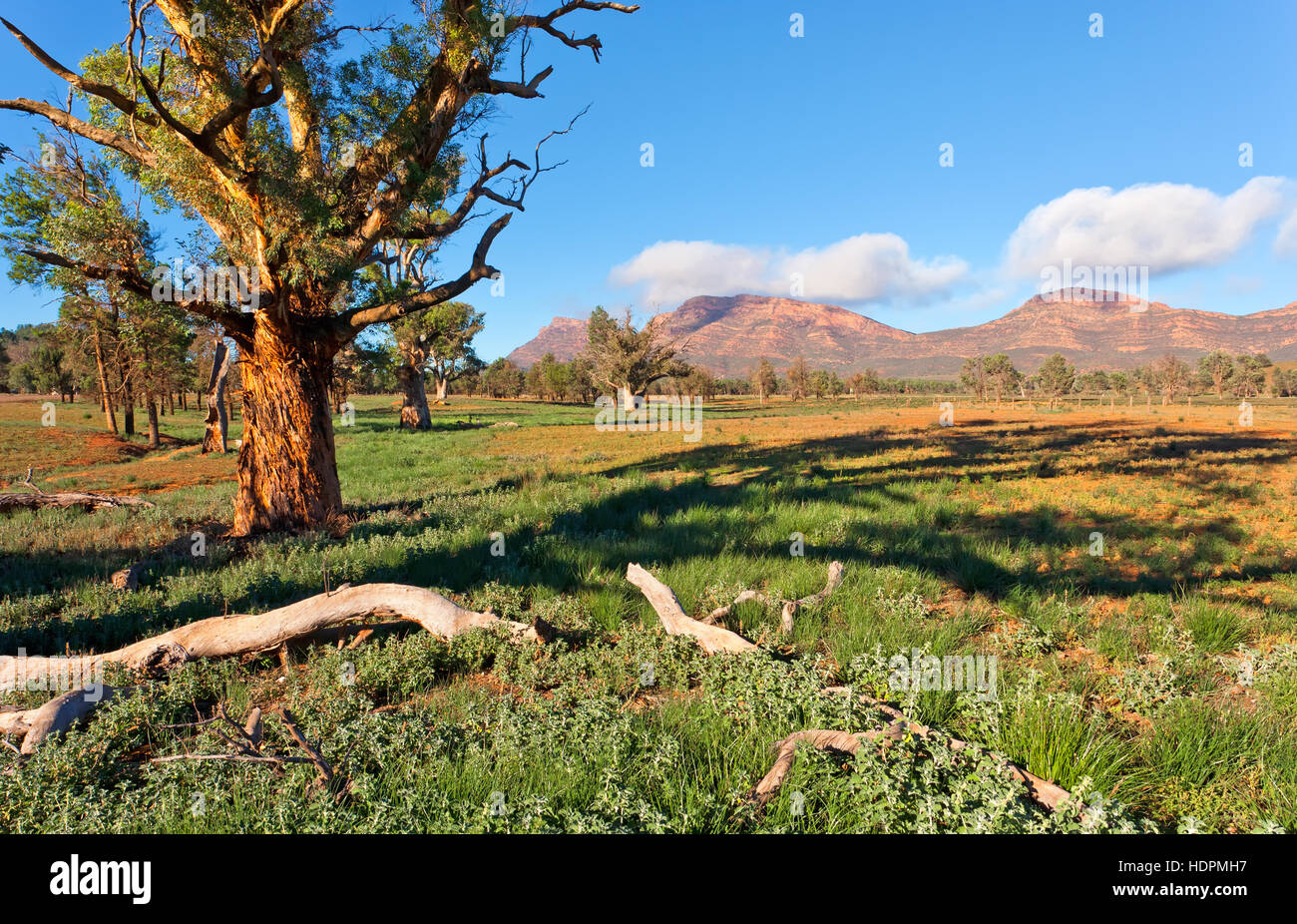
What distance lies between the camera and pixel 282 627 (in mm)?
4516

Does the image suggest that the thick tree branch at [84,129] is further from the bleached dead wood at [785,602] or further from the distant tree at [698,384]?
the distant tree at [698,384]

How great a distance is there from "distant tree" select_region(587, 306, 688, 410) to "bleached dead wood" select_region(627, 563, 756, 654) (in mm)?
52703

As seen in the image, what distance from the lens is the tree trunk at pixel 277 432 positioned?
8.77m

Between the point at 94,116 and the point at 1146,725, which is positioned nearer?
the point at 1146,725

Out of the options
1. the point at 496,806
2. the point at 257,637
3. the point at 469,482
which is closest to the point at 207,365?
the point at 469,482

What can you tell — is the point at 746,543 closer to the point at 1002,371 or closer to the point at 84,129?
the point at 84,129

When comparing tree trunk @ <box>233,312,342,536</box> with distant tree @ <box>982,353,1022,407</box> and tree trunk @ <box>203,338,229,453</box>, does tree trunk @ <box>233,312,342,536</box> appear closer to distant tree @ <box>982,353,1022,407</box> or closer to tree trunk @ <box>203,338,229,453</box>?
tree trunk @ <box>203,338,229,453</box>

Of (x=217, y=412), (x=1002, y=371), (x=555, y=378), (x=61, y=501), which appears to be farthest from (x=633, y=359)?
(x=1002, y=371)

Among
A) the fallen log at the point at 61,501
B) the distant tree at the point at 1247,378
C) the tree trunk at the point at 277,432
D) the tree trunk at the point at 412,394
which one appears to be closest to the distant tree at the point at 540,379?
the tree trunk at the point at 412,394

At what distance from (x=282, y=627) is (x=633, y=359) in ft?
176

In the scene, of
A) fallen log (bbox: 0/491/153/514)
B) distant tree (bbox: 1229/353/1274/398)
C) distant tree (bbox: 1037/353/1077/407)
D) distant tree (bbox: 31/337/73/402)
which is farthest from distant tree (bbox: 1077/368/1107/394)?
distant tree (bbox: 31/337/73/402)

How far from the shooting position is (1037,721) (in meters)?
3.13

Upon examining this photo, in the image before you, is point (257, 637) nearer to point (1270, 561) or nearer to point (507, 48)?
point (507, 48)
